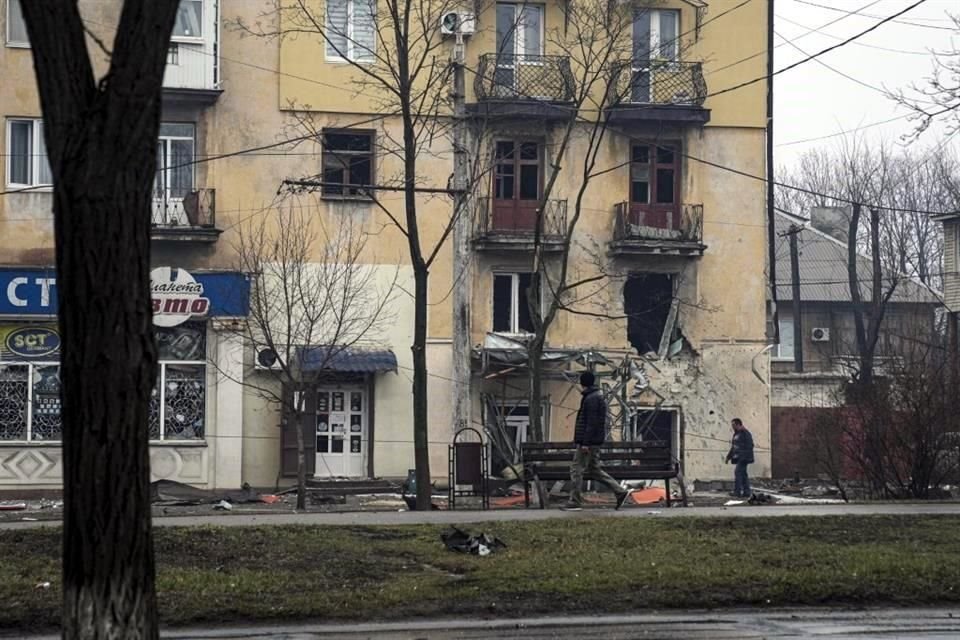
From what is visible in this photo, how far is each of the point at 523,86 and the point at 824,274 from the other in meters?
35.5

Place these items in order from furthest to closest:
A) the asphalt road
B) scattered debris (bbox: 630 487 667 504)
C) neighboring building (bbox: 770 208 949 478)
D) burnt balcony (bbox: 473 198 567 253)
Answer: neighboring building (bbox: 770 208 949 478) < burnt balcony (bbox: 473 198 567 253) < scattered debris (bbox: 630 487 667 504) < the asphalt road

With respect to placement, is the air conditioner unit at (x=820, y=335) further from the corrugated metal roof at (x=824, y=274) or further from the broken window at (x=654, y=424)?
the broken window at (x=654, y=424)

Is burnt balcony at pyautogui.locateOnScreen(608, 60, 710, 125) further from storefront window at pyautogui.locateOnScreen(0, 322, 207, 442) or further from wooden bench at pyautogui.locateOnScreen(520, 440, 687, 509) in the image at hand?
wooden bench at pyautogui.locateOnScreen(520, 440, 687, 509)

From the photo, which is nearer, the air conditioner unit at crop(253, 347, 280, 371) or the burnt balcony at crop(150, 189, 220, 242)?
the burnt balcony at crop(150, 189, 220, 242)

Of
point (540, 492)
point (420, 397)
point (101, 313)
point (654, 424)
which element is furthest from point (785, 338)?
point (101, 313)

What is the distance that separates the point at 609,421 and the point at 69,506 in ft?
99.5

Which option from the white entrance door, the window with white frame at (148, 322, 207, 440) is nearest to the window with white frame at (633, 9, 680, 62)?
the white entrance door

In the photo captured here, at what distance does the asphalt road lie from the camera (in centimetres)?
948

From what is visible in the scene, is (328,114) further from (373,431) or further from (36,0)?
(36,0)

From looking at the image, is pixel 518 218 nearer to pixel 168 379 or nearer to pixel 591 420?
pixel 168 379

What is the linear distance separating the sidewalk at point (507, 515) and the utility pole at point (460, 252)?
9073 millimetres

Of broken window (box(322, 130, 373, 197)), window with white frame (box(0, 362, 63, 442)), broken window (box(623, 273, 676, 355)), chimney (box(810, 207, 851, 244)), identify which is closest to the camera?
window with white frame (box(0, 362, 63, 442))

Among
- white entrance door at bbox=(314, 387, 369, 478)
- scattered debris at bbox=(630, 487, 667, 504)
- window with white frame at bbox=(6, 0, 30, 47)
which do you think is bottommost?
scattered debris at bbox=(630, 487, 667, 504)

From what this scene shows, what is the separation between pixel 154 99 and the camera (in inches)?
254
